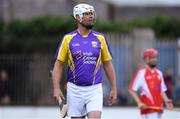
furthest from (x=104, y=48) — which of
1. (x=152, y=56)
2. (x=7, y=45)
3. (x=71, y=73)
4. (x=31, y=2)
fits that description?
(x=31, y=2)

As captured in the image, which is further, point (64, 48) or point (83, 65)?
point (64, 48)

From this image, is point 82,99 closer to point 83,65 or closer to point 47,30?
point 83,65

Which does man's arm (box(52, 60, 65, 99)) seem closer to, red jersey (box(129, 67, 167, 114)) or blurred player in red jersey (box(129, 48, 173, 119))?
blurred player in red jersey (box(129, 48, 173, 119))

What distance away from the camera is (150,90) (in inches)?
593

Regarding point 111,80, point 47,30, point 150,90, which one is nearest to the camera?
point 111,80

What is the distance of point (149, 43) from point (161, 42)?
584 millimetres

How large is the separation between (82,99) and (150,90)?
10.6ft

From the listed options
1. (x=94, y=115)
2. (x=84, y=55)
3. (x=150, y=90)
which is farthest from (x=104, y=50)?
(x=150, y=90)

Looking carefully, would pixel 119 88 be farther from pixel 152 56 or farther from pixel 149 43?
pixel 152 56

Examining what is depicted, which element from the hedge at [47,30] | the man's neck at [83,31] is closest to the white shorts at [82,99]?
the man's neck at [83,31]

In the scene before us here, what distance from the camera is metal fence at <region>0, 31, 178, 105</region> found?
1458 inches

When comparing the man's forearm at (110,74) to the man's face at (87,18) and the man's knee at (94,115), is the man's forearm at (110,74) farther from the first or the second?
the man's face at (87,18)

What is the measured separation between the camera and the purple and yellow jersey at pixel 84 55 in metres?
12.0

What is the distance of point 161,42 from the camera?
3700 cm
